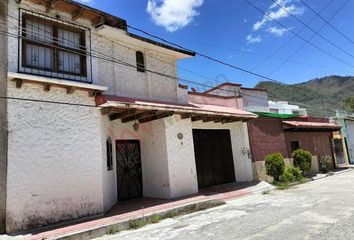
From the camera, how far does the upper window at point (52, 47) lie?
8859 millimetres

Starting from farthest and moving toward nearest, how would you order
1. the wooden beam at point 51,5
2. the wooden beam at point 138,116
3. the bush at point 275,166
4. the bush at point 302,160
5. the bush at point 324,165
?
the bush at point 324,165 → the bush at point 302,160 → the bush at point 275,166 → the wooden beam at point 138,116 → the wooden beam at point 51,5

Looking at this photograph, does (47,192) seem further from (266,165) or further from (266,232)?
(266,165)

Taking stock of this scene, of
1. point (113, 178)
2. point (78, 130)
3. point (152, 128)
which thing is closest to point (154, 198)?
point (113, 178)

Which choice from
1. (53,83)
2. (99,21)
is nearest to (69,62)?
(53,83)

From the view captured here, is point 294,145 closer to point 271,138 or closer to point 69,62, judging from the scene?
point 271,138

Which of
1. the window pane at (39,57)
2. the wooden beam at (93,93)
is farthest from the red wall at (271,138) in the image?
the window pane at (39,57)

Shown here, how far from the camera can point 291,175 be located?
52.0 ft

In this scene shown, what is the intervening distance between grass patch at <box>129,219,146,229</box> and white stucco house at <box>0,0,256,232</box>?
1.54m

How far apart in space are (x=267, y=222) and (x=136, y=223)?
11.8 feet

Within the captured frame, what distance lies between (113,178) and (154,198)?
1.90 m

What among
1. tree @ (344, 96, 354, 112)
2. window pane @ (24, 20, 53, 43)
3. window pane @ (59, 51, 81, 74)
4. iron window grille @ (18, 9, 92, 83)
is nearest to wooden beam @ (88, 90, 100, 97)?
iron window grille @ (18, 9, 92, 83)

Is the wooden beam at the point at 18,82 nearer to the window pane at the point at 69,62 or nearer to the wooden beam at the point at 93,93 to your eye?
the window pane at the point at 69,62

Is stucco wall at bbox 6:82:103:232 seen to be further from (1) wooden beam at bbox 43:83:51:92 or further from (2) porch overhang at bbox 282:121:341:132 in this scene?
(2) porch overhang at bbox 282:121:341:132

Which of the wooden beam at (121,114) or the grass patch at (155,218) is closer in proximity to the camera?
the grass patch at (155,218)
